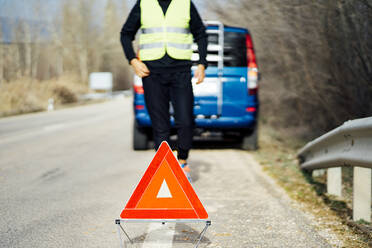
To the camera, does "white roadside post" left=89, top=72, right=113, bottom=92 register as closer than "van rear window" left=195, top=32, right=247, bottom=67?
No

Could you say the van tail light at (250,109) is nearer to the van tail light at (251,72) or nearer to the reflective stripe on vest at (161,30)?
the van tail light at (251,72)

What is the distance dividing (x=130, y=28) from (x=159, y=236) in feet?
6.53

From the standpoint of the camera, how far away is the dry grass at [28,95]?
82.7 feet

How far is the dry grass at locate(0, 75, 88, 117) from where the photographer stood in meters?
25.2

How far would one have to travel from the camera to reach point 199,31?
4973mm

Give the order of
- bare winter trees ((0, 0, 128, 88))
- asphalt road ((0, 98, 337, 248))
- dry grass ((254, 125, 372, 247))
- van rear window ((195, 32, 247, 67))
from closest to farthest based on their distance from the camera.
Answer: asphalt road ((0, 98, 337, 248)), dry grass ((254, 125, 372, 247)), van rear window ((195, 32, 247, 67)), bare winter trees ((0, 0, 128, 88))

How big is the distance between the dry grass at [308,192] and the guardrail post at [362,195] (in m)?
0.13

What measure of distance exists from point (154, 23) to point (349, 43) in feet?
10.3

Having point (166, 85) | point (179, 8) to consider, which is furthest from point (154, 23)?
point (166, 85)

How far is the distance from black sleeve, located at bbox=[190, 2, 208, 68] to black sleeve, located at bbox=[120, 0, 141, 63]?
52 cm

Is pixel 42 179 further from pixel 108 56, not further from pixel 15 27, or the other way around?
pixel 108 56

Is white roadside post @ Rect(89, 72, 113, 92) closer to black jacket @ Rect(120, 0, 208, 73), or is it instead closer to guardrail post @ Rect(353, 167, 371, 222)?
black jacket @ Rect(120, 0, 208, 73)

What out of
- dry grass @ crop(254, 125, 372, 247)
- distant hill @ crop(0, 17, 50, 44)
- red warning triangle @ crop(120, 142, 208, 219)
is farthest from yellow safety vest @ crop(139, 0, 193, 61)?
distant hill @ crop(0, 17, 50, 44)

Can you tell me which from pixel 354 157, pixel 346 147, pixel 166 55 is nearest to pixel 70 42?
pixel 166 55
